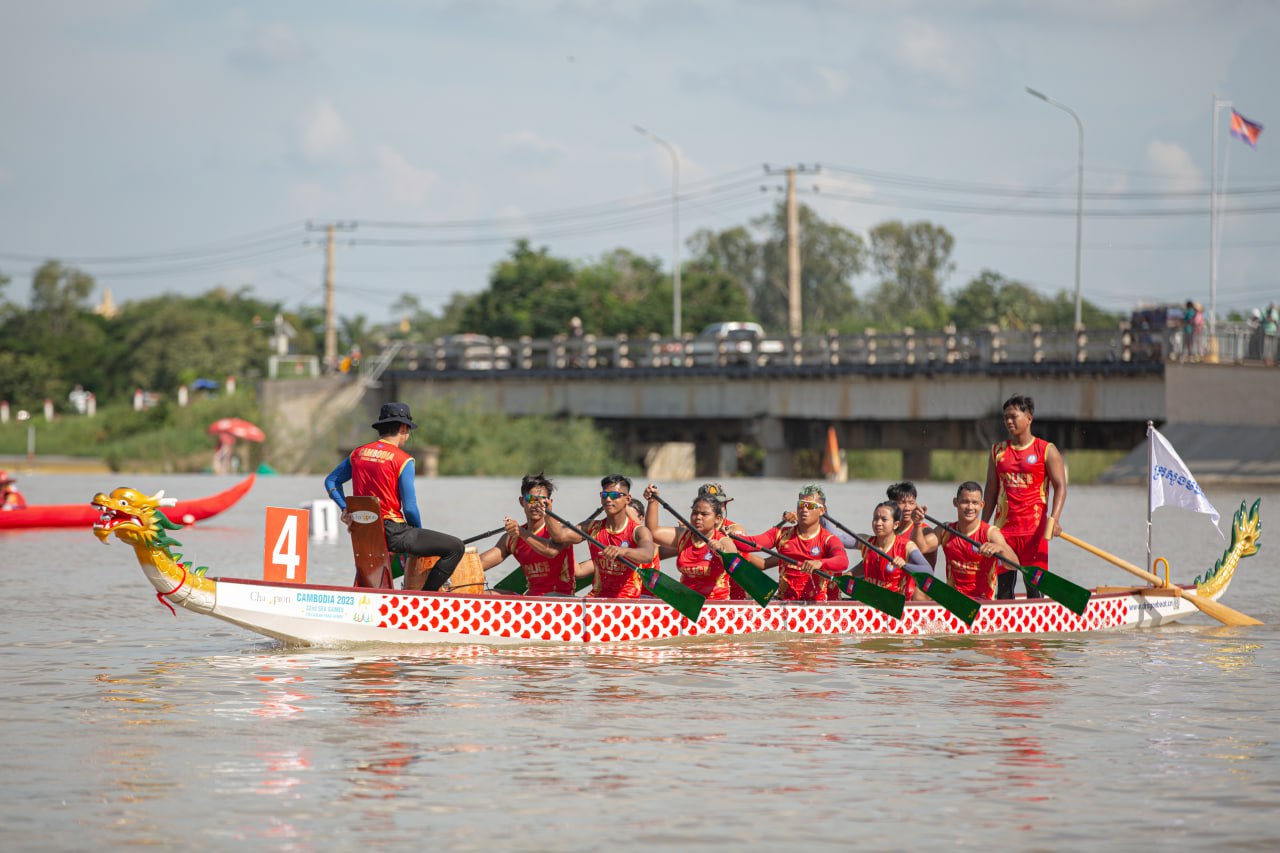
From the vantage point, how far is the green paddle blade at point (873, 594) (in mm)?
15000

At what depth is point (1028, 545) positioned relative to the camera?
49.0 feet

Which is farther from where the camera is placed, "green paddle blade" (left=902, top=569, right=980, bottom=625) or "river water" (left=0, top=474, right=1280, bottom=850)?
"green paddle blade" (left=902, top=569, right=980, bottom=625)

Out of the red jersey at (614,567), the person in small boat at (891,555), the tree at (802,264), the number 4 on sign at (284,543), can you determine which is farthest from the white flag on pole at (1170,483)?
the tree at (802,264)

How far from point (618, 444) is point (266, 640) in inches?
1647

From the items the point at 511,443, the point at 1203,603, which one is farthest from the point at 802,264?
the point at 1203,603

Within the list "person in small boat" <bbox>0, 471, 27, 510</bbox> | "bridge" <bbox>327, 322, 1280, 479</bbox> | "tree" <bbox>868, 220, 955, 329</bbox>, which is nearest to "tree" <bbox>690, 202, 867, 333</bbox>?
"tree" <bbox>868, 220, 955, 329</bbox>

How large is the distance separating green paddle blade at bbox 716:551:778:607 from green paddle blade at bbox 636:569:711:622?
45 cm

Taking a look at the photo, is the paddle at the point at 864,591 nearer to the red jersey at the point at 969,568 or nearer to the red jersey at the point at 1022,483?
the red jersey at the point at 969,568

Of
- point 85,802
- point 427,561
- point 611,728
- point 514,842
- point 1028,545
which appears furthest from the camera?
point 1028,545

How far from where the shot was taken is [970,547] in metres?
15.3

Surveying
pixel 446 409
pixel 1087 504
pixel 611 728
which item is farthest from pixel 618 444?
pixel 611 728

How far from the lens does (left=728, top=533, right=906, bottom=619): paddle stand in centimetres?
1494

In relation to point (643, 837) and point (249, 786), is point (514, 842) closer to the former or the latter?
point (643, 837)

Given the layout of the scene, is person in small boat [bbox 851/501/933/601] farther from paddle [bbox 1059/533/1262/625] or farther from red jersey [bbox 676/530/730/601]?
paddle [bbox 1059/533/1262/625]
